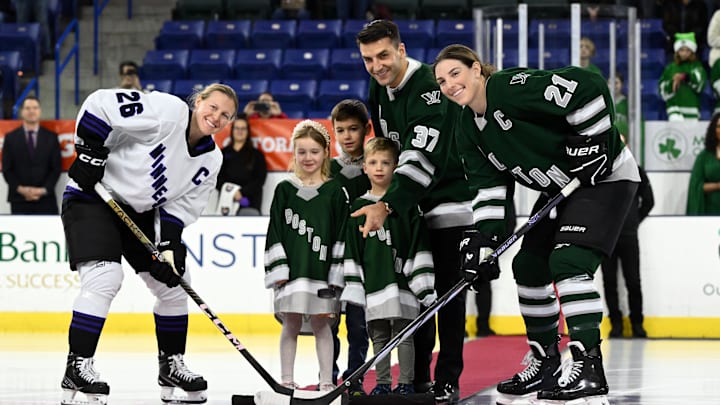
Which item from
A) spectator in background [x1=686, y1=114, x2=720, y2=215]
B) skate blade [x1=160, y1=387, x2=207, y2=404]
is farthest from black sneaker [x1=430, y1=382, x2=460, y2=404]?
spectator in background [x1=686, y1=114, x2=720, y2=215]

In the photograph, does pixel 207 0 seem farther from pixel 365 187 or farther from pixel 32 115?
pixel 365 187

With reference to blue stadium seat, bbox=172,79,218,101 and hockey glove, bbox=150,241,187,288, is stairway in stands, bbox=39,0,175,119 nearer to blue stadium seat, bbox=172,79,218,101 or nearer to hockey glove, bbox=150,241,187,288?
blue stadium seat, bbox=172,79,218,101

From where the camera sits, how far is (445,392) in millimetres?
5016

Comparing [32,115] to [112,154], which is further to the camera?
[32,115]

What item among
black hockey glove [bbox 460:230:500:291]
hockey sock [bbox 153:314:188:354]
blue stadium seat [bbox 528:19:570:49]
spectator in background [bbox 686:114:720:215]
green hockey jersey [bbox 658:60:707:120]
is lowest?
hockey sock [bbox 153:314:188:354]

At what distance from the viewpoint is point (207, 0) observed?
498 inches

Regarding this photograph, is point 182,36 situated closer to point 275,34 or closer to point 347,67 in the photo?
point 275,34

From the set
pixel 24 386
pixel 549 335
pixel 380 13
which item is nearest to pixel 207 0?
pixel 380 13

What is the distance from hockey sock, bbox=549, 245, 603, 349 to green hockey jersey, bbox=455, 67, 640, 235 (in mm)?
313

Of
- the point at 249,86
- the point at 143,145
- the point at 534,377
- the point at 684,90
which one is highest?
the point at 249,86

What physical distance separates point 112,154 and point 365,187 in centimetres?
101

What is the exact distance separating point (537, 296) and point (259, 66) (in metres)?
7.09

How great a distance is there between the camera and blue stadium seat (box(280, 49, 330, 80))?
11.5 metres

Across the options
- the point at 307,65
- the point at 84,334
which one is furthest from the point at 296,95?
the point at 84,334
